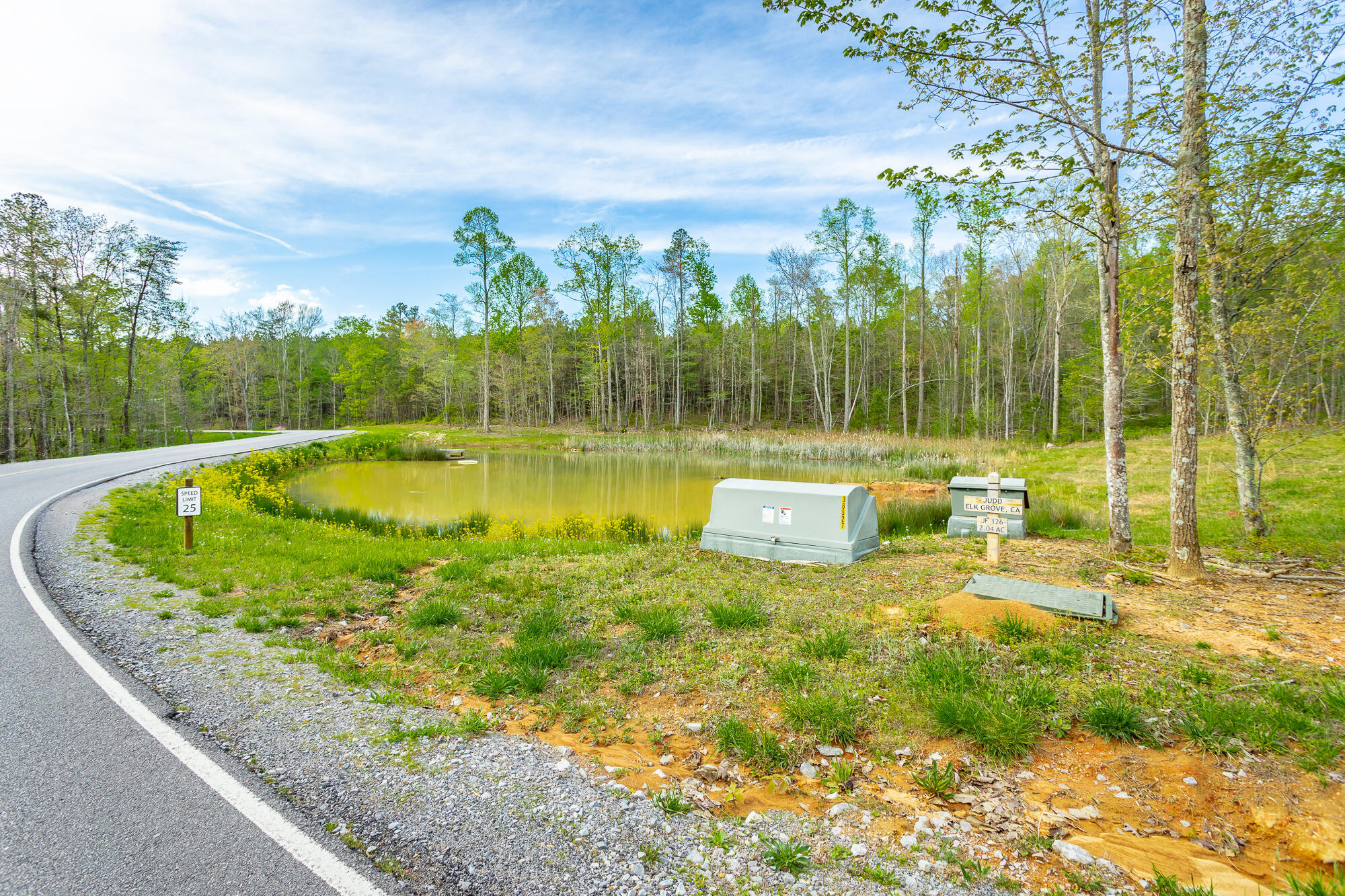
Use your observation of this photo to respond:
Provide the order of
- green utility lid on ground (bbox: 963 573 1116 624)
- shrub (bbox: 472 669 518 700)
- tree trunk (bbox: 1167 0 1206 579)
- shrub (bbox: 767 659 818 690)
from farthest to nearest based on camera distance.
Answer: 1. tree trunk (bbox: 1167 0 1206 579)
2. green utility lid on ground (bbox: 963 573 1116 624)
3. shrub (bbox: 472 669 518 700)
4. shrub (bbox: 767 659 818 690)

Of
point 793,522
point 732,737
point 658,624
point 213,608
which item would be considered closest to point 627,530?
point 793,522

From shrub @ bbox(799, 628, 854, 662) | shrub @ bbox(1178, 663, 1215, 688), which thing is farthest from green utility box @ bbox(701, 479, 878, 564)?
shrub @ bbox(1178, 663, 1215, 688)

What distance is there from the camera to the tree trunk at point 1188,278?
588 centimetres

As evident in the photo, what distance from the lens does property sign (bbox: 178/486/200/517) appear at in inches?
302

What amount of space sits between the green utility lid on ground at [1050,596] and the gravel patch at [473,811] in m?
3.19

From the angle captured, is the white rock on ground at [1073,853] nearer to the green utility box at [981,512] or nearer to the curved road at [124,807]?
the curved road at [124,807]

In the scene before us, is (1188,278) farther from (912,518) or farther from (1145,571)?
(912,518)

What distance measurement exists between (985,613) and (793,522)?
3579mm

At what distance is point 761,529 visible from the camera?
856cm

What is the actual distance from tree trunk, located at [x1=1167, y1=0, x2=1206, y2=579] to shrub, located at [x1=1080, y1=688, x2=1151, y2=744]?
3.84m

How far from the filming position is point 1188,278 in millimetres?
6012

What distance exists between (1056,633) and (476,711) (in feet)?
15.4

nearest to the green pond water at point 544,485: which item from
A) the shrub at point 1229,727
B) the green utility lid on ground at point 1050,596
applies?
the green utility lid on ground at point 1050,596

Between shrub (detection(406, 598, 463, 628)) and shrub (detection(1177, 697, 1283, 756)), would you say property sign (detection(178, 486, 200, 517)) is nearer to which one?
shrub (detection(406, 598, 463, 628))
